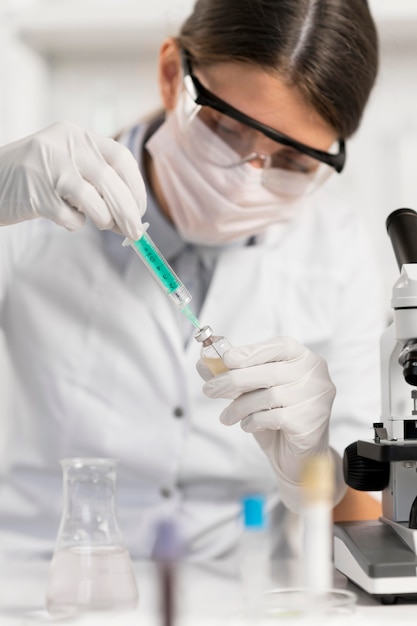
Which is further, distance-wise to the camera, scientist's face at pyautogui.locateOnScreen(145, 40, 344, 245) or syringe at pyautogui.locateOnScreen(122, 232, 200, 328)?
scientist's face at pyautogui.locateOnScreen(145, 40, 344, 245)

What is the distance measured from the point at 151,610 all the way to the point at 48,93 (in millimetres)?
2036

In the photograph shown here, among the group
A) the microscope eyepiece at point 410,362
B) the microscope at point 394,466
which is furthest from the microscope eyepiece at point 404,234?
the microscope eyepiece at point 410,362

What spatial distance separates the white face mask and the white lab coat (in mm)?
178

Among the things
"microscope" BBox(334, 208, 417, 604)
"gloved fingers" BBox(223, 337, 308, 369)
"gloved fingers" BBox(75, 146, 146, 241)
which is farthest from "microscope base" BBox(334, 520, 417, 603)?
"gloved fingers" BBox(75, 146, 146, 241)

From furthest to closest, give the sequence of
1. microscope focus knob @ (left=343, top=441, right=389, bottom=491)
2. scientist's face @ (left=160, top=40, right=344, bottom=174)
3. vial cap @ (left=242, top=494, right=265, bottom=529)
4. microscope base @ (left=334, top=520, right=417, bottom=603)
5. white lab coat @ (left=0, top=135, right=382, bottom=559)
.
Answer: white lab coat @ (left=0, top=135, right=382, bottom=559) < scientist's face @ (left=160, top=40, right=344, bottom=174) < microscope focus knob @ (left=343, top=441, right=389, bottom=491) < microscope base @ (left=334, top=520, right=417, bottom=603) < vial cap @ (left=242, top=494, right=265, bottom=529)

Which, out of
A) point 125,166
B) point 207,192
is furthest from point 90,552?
point 207,192

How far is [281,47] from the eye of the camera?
142 centimetres

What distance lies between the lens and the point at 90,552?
104 cm

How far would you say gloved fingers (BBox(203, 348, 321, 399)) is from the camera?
125 cm

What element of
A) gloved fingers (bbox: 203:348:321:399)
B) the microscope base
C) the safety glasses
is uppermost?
the safety glasses

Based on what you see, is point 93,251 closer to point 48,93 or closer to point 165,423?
point 165,423

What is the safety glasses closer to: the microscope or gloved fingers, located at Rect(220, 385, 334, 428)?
the microscope

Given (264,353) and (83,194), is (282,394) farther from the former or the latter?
(83,194)

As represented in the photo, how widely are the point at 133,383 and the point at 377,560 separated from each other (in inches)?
32.5
